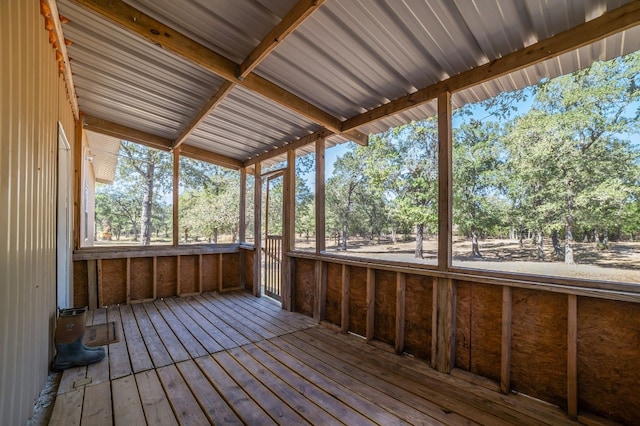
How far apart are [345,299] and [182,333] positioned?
207cm

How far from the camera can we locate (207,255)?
5410 mm

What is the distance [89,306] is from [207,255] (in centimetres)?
191

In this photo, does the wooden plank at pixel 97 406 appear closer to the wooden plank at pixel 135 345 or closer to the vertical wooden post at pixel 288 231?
the wooden plank at pixel 135 345

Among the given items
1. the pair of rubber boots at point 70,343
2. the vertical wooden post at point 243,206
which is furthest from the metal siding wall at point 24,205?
the vertical wooden post at point 243,206

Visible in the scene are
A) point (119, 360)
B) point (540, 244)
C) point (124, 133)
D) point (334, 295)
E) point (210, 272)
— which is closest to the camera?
point (119, 360)

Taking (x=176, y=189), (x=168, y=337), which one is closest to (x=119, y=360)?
(x=168, y=337)

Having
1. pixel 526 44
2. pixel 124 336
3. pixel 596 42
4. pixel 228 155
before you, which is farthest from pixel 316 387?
pixel 228 155

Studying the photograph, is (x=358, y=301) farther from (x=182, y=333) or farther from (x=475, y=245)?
(x=182, y=333)

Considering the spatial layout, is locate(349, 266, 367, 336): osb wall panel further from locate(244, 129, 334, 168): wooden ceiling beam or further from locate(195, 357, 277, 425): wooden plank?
locate(244, 129, 334, 168): wooden ceiling beam

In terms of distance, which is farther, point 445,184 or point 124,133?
point 124,133

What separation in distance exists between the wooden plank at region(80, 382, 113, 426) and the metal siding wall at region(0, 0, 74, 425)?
310 mm

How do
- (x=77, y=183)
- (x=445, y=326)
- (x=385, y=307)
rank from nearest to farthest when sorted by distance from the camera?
(x=445, y=326) → (x=385, y=307) → (x=77, y=183)

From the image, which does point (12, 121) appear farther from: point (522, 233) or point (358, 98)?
point (522, 233)

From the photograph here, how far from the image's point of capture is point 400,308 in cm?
289
